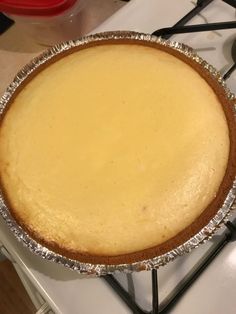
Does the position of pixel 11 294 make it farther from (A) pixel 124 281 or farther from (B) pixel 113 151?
(B) pixel 113 151

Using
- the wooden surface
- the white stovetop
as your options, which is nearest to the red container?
the white stovetop

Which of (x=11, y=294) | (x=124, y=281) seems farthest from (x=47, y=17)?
(x=11, y=294)

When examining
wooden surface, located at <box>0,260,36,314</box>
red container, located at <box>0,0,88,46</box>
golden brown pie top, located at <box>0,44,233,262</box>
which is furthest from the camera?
wooden surface, located at <box>0,260,36,314</box>

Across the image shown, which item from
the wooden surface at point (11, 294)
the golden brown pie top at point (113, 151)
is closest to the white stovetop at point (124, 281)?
the golden brown pie top at point (113, 151)

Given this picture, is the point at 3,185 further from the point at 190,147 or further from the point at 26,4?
the point at 26,4

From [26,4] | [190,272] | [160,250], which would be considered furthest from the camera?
[26,4]

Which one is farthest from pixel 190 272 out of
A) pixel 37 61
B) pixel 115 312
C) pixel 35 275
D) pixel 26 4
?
pixel 26 4

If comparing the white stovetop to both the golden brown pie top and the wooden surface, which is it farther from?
the wooden surface
